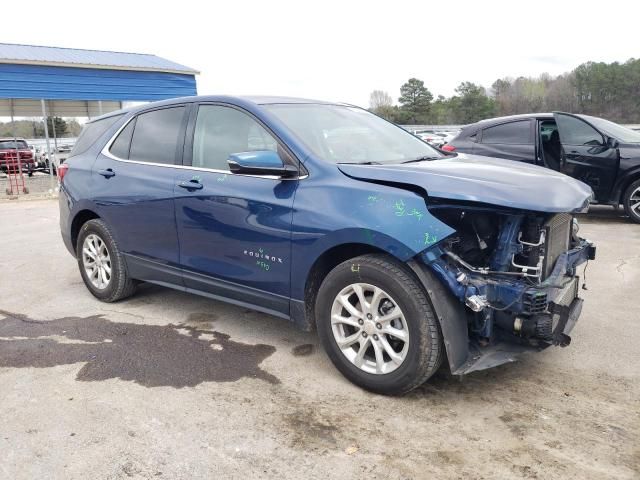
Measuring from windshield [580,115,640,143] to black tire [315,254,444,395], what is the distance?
264 inches

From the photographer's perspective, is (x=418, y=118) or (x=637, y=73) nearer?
(x=637, y=73)

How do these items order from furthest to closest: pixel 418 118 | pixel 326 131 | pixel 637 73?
pixel 418 118
pixel 637 73
pixel 326 131

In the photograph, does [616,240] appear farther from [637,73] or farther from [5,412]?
[637,73]

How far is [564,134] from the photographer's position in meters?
8.48

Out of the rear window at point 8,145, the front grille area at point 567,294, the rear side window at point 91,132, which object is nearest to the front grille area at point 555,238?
the front grille area at point 567,294

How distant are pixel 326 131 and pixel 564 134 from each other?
5845 millimetres

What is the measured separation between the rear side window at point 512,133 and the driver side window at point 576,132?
458 mm

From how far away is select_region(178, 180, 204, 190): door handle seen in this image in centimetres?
408

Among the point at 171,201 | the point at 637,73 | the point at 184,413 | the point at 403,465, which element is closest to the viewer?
the point at 403,465

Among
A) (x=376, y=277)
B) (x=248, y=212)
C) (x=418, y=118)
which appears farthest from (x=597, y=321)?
(x=418, y=118)

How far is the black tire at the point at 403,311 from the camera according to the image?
10.0ft

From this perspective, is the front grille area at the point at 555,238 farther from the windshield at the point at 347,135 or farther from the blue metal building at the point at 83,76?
the blue metal building at the point at 83,76

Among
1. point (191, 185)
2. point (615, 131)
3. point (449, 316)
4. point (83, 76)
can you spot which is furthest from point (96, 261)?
point (83, 76)

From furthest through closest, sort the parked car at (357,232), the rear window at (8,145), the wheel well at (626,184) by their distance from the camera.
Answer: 1. the rear window at (8,145)
2. the wheel well at (626,184)
3. the parked car at (357,232)
